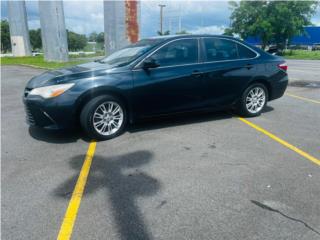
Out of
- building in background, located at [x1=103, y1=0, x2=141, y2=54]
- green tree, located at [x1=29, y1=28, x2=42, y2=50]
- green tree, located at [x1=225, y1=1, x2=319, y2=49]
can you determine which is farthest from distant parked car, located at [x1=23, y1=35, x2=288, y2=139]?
green tree, located at [x1=29, y1=28, x2=42, y2=50]

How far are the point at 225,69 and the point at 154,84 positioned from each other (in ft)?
4.99

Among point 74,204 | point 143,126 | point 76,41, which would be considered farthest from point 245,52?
point 76,41

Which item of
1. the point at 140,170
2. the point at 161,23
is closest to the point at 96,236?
the point at 140,170

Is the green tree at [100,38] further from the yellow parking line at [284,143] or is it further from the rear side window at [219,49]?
the yellow parking line at [284,143]

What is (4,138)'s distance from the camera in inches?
198

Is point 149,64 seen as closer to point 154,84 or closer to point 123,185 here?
point 154,84

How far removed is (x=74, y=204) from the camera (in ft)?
9.60

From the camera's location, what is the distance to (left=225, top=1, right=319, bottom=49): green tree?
39188mm

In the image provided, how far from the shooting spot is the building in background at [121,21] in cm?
1292

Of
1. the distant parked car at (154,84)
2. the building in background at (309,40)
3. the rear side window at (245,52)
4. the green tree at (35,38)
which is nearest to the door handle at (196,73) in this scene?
the distant parked car at (154,84)

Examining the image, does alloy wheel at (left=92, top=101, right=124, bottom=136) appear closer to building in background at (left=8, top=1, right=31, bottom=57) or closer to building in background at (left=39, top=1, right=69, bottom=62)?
building in background at (left=39, top=1, right=69, bottom=62)

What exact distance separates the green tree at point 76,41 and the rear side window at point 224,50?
352 feet

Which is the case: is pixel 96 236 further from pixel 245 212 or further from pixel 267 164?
pixel 267 164

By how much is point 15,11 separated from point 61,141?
40.0m
